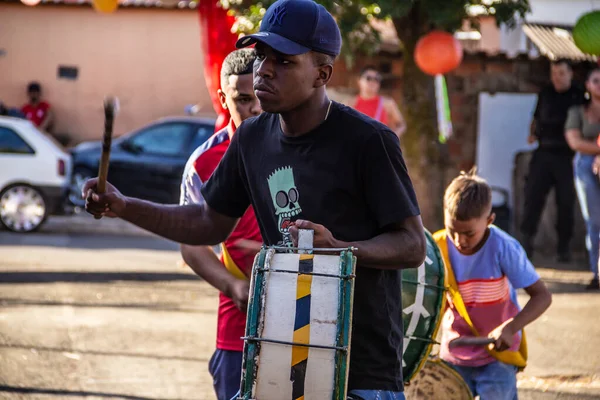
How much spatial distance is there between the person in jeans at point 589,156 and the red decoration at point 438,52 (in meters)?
1.85

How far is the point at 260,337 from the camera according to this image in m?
3.02

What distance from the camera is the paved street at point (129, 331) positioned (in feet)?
22.9

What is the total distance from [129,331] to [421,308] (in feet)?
15.1

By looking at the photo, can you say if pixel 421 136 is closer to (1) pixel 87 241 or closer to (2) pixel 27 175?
(1) pixel 87 241

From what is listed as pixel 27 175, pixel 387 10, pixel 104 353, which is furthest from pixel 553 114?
pixel 27 175

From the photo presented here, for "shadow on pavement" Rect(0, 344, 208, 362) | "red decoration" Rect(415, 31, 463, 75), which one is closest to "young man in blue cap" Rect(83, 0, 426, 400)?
"shadow on pavement" Rect(0, 344, 208, 362)

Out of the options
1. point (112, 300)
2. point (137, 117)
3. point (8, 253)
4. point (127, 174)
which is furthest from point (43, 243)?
point (137, 117)

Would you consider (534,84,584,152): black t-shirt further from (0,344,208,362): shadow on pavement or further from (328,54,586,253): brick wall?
(0,344,208,362): shadow on pavement

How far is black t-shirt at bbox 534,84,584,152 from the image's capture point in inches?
488

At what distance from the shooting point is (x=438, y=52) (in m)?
12.8

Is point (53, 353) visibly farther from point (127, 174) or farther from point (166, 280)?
point (127, 174)

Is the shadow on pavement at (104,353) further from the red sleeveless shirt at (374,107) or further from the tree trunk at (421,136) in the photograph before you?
the tree trunk at (421,136)

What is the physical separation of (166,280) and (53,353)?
12.2 ft

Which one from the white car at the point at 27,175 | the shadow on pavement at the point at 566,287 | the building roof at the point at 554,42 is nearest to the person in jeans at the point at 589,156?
the shadow on pavement at the point at 566,287
